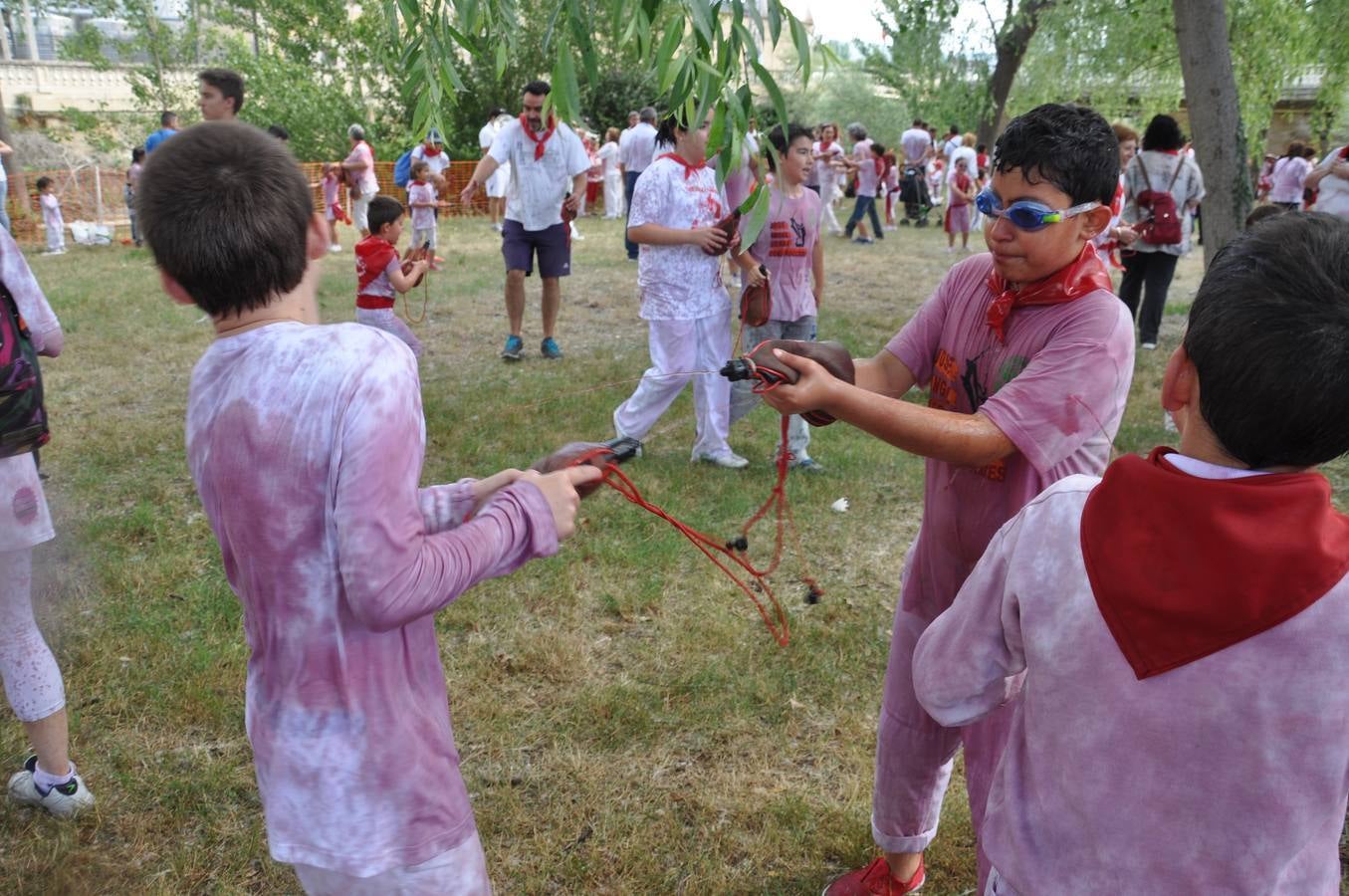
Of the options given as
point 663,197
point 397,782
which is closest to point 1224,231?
point 663,197

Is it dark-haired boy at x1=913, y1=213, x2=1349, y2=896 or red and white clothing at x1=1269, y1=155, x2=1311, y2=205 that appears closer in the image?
dark-haired boy at x1=913, y1=213, x2=1349, y2=896

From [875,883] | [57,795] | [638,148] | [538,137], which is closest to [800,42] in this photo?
[875,883]

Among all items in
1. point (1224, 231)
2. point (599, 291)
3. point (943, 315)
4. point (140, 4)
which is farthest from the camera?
point (140, 4)

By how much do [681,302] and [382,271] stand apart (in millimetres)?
2103

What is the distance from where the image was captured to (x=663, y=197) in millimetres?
5594

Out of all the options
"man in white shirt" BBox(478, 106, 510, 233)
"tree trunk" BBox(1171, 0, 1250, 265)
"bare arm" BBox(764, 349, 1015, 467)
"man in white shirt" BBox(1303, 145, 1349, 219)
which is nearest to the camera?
"bare arm" BBox(764, 349, 1015, 467)

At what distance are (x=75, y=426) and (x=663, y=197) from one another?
4534mm

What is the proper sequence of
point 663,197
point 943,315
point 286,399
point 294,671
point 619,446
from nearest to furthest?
1. point 286,399
2. point 294,671
3. point 619,446
4. point 943,315
5. point 663,197

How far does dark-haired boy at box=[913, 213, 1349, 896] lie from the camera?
44.2 inches

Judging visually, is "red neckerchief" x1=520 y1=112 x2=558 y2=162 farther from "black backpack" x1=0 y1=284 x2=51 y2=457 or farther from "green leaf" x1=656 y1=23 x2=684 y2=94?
"green leaf" x1=656 y1=23 x2=684 y2=94

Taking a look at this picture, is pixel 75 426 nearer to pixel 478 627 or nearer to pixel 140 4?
pixel 478 627

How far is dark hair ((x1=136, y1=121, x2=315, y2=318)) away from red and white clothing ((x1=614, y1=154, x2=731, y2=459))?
4005 mm

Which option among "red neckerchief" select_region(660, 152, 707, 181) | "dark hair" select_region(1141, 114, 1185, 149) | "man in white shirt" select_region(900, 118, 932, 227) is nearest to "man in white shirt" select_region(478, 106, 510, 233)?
"man in white shirt" select_region(900, 118, 932, 227)

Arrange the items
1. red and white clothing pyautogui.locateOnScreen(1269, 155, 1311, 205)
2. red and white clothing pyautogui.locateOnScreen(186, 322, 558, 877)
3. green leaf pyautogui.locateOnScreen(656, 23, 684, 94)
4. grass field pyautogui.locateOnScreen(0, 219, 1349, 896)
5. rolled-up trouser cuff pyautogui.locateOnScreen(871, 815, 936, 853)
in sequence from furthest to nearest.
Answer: red and white clothing pyautogui.locateOnScreen(1269, 155, 1311, 205) → grass field pyautogui.locateOnScreen(0, 219, 1349, 896) → rolled-up trouser cuff pyautogui.locateOnScreen(871, 815, 936, 853) → green leaf pyautogui.locateOnScreen(656, 23, 684, 94) → red and white clothing pyautogui.locateOnScreen(186, 322, 558, 877)
